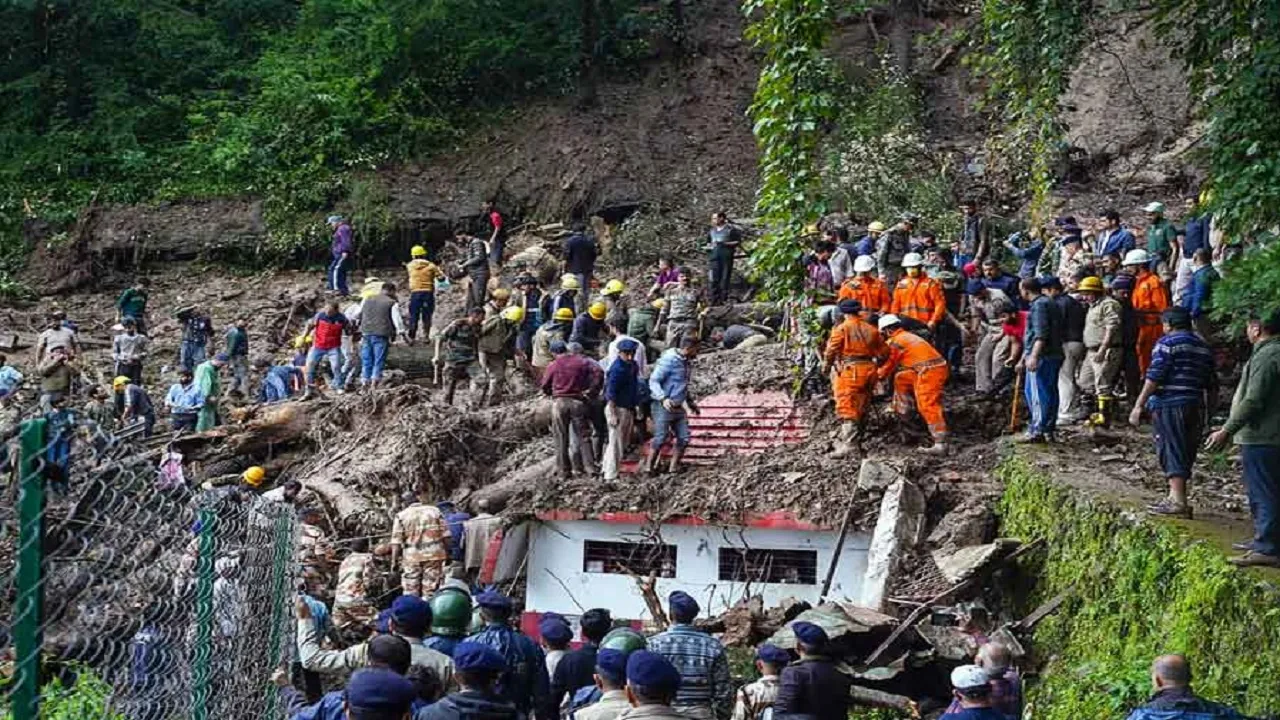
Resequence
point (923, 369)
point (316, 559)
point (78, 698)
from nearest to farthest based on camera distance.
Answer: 1. point (78, 698)
2. point (923, 369)
3. point (316, 559)

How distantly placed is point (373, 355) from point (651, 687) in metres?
15.7

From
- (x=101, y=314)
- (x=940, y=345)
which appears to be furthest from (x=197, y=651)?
(x=101, y=314)

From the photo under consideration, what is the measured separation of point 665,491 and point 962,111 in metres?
19.7

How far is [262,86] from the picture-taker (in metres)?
36.0

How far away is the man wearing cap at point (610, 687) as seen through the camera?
6.89 meters

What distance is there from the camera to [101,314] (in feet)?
98.8

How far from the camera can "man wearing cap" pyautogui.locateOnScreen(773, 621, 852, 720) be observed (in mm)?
8117

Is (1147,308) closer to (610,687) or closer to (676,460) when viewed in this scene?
(676,460)

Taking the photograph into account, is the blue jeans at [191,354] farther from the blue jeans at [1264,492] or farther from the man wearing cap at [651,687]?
the man wearing cap at [651,687]

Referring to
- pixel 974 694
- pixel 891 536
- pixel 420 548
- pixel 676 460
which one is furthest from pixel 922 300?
pixel 974 694

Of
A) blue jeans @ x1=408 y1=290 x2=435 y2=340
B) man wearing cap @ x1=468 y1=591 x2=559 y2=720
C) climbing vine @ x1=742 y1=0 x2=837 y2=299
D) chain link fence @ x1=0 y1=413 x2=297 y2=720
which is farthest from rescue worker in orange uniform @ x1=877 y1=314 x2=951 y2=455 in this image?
blue jeans @ x1=408 y1=290 x2=435 y2=340

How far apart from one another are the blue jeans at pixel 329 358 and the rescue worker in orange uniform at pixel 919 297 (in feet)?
29.7

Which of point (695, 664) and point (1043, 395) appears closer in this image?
point (695, 664)

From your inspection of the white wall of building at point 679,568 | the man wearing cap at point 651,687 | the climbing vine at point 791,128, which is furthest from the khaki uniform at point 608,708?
the climbing vine at point 791,128
